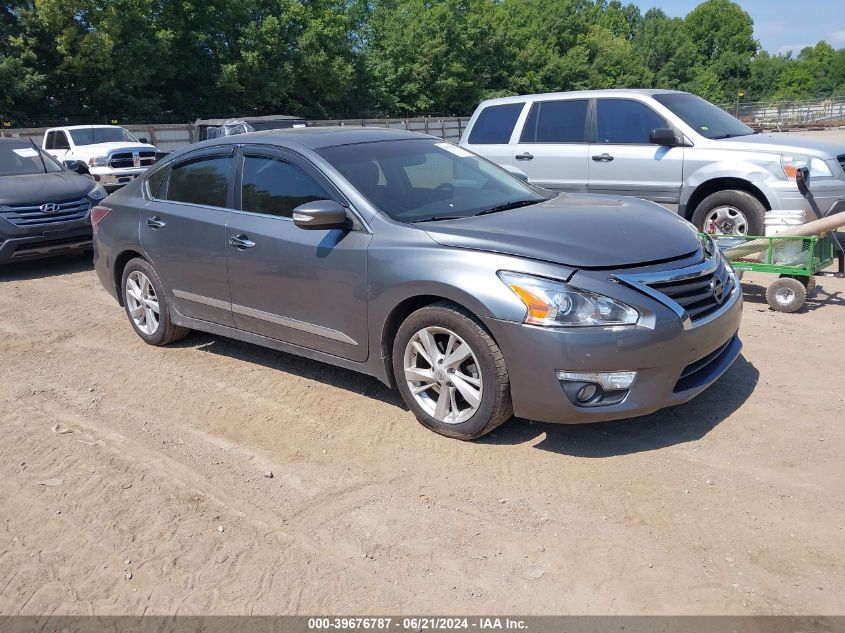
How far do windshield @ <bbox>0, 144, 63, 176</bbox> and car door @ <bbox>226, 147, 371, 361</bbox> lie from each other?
6680 mm

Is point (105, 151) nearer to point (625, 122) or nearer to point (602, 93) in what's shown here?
point (602, 93)

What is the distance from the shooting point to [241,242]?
201 inches

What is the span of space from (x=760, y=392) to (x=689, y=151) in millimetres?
4446

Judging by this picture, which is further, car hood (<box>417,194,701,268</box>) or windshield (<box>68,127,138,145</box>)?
windshield (<box>68,127,138,145</box>)

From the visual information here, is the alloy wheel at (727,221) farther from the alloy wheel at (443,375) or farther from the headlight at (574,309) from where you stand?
the alloy wheel at (443,375)

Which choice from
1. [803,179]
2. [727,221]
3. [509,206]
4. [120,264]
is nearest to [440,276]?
[509,206]

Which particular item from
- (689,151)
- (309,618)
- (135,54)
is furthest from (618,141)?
(135,54)

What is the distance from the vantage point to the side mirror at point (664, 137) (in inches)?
334

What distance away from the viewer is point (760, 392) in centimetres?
471

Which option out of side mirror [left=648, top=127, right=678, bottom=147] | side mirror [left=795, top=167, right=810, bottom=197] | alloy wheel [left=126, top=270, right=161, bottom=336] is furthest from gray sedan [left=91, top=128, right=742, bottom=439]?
side mirror [left=648, top=127, right=678, bottom=147]

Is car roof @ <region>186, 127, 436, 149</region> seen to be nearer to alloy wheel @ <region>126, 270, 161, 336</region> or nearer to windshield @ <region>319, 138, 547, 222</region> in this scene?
windshield @ <region>319, 138, 547, 222</region>

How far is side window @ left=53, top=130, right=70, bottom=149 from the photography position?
738 inches

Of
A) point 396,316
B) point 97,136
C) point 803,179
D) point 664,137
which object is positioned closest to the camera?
point 396,316

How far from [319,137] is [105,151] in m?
14.5
